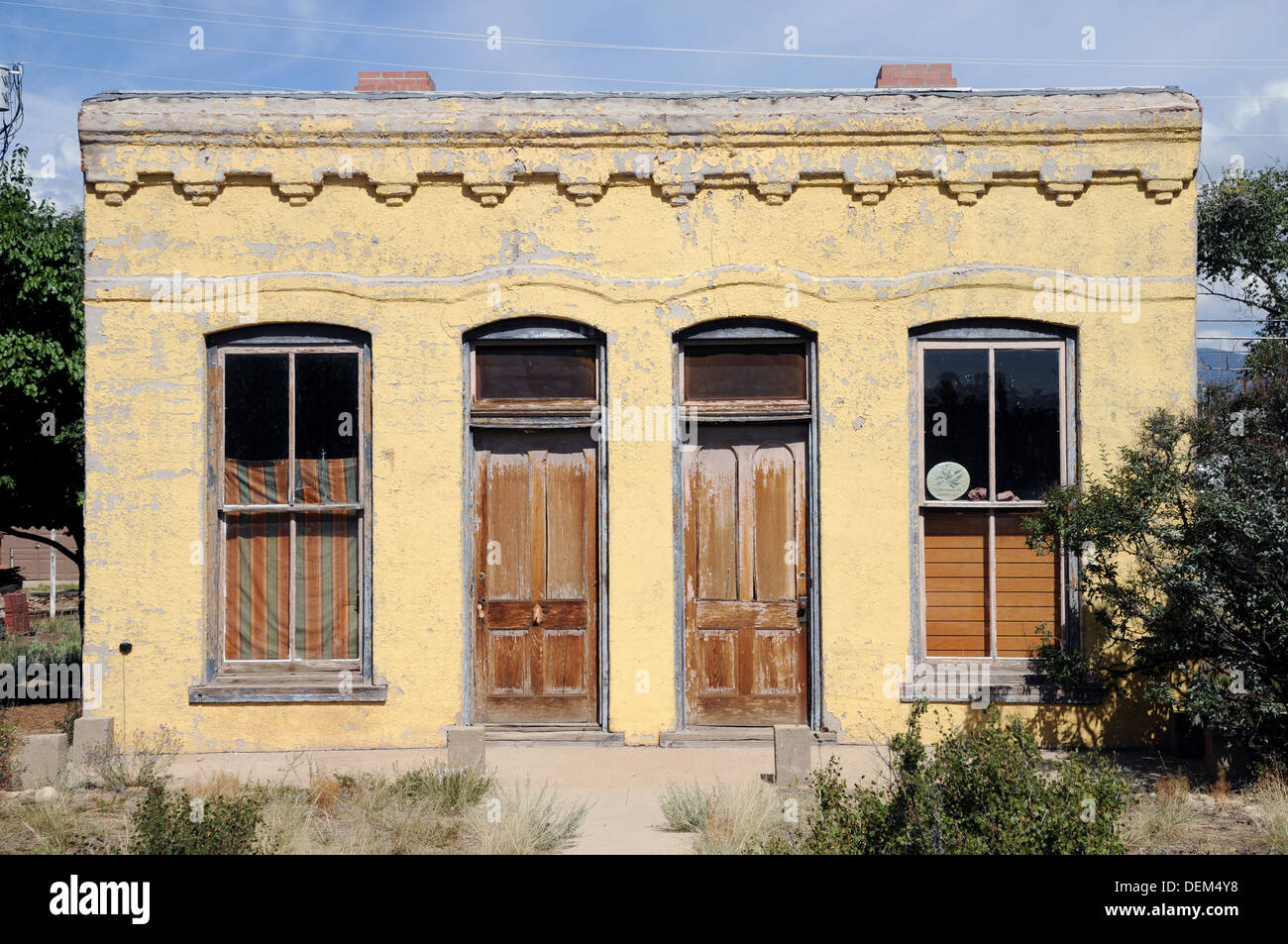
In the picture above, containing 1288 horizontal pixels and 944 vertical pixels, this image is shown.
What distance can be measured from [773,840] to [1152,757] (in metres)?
3.52

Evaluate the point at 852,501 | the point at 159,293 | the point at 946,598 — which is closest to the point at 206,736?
the point at 159,293

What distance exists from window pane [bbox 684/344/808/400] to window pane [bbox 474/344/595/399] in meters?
0.76

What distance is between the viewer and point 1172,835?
18.4 ft

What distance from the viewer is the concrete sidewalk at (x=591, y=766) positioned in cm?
651

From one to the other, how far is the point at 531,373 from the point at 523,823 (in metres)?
3.45

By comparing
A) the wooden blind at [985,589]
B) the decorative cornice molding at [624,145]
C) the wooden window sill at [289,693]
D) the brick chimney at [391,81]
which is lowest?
the wooden window sill at [289,693]

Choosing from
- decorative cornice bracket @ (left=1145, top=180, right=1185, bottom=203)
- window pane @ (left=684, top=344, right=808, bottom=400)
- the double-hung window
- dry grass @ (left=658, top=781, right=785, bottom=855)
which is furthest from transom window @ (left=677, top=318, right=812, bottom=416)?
dry grass @ (left=658, top=781, right=785, bottom=855)

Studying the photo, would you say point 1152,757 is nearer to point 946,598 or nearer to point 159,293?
point 946,598

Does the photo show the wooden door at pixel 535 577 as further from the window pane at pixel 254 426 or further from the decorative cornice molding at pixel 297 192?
the decorative cornice molding at pixel 297 192

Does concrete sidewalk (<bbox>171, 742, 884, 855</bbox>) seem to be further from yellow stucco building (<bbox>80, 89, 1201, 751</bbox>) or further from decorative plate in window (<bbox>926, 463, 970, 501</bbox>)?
decorative plate in window (<bbox>926, 463, 970, 501</bbox>)

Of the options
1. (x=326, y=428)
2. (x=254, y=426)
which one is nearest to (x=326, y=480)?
(x=326, y=428)

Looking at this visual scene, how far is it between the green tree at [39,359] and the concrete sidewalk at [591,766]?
4416mm

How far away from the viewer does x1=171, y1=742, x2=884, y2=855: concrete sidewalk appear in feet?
21.4

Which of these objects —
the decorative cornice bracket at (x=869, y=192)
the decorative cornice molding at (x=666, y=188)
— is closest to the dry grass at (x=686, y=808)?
the decorative cornice molding at (x=666, y=188)
